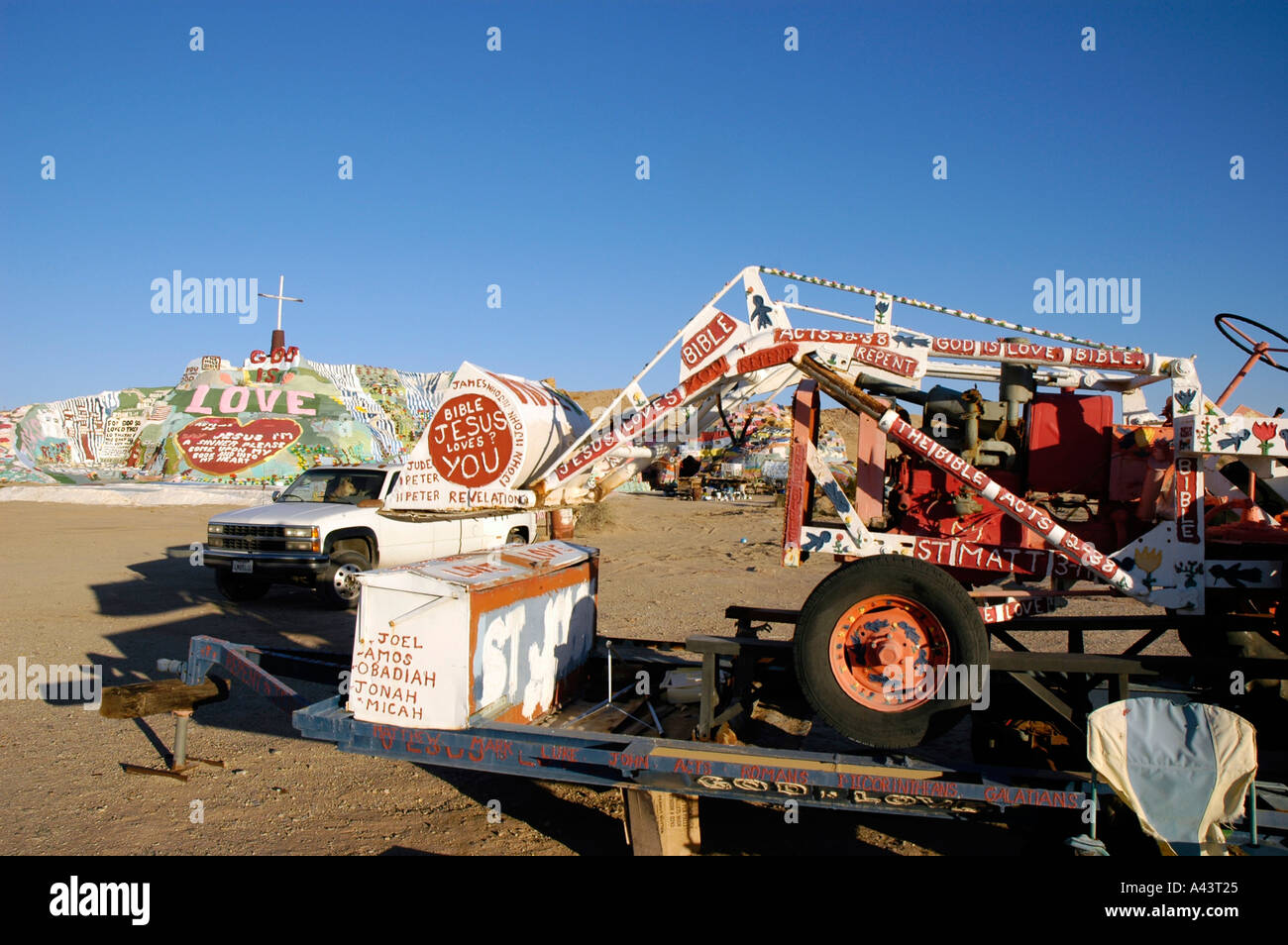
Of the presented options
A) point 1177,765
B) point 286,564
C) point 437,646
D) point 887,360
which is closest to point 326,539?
point 286,564

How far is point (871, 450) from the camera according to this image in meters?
4.99

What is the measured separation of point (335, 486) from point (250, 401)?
23.1 m

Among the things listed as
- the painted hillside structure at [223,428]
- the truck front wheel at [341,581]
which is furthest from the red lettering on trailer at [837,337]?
the painted hillside structure at [223,428]

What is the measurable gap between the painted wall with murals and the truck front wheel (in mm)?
20042

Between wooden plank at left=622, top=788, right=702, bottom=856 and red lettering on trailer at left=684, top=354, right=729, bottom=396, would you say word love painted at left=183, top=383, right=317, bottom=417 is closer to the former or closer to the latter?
red lettering on trailer at left=684, top=354, right=729, bottom=396

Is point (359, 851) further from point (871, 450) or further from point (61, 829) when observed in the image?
point (871, 450)

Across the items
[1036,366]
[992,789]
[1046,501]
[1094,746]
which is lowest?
[992,789]

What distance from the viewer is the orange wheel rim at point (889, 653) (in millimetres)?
4281

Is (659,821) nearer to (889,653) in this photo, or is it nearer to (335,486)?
(889,653)

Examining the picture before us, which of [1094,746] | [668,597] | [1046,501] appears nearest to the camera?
[1094,746]

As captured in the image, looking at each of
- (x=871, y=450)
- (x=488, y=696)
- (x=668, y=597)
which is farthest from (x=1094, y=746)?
(x=668, y=597)

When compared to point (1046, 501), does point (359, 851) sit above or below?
below

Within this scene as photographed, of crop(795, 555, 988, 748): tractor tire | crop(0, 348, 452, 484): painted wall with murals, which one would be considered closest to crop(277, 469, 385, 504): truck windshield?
crop(795, 555, 988, 748): tractor tire

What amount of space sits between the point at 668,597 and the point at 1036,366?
8.31m
